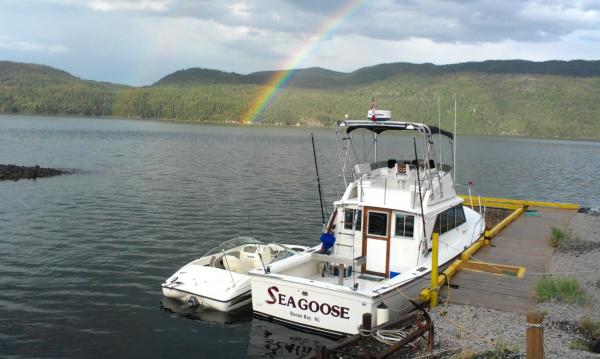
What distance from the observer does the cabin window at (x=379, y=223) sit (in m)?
15.0

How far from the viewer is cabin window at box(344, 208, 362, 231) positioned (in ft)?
49.8

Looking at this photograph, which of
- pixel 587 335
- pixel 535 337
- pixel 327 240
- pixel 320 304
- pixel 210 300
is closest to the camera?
pixel 535 337

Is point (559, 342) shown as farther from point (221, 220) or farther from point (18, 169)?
point (18, 169)

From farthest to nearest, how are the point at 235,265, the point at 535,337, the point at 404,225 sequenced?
the point at 235,265, the point at 404,225, the point at 535,337

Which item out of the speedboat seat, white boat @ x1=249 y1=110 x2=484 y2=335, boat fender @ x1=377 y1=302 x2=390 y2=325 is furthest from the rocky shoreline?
boat fender @ x1=377 y1=302 x2=390 y2=325

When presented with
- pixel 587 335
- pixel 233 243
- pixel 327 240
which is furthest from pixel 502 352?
pixel 233 243

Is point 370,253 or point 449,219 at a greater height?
point 449,219

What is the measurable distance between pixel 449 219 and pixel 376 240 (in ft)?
11.0

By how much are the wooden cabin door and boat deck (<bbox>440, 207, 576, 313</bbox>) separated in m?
1.97

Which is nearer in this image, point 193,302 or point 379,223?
point 193,302

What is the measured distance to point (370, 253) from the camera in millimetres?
15086

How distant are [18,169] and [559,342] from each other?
141 feet

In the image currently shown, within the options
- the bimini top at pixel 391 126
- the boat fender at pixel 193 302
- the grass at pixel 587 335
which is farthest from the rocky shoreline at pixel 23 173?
the grass at pixel 587 335

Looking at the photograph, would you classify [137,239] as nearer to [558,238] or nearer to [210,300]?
[210,300]
